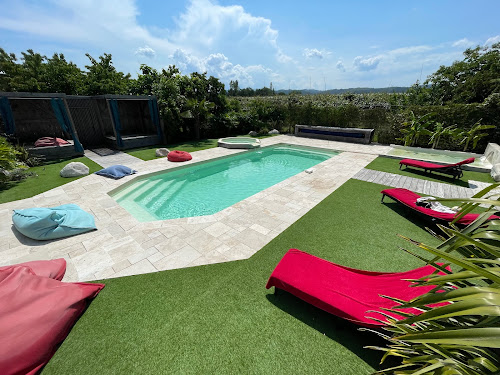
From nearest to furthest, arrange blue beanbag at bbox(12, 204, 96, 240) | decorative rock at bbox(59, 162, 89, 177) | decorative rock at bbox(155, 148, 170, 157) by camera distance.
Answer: blue beanbag at bbox(12, 204, 96, 240), decorative rock at bbox(59, 162, 89, 177), decorative rock at bbox(155, 148, 170, 157)

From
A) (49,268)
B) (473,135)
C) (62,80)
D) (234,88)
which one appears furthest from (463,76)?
(234,88)

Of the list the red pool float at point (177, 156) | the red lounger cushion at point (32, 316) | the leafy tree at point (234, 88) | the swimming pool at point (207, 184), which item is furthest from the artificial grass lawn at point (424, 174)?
the leafy tree at point (234, 88)

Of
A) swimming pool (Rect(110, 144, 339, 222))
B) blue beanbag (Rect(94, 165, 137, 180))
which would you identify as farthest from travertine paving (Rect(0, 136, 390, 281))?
swimming pool (Rect(110, 144, 339, 222))

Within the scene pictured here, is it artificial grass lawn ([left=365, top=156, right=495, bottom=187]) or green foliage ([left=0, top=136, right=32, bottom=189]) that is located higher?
green foliage ([left=0, top=136, right=32, bottom=189])

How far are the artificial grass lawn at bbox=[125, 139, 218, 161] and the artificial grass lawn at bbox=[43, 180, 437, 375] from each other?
10.4 metres

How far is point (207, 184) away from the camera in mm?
10633

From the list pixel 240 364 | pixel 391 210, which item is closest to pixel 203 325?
pixel 240 364

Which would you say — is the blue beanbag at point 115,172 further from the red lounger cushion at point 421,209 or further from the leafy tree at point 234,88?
the leafy tree at point 234,88

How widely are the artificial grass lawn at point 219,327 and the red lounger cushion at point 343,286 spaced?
0.52m

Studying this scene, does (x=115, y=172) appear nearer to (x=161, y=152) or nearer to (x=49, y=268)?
(x=161, y=152)

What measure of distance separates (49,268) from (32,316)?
4.76ft

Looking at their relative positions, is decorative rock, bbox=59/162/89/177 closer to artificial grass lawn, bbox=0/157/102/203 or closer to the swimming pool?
artificial grass lawn, bbox=0/157/102/203

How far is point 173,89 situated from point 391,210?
15.8 m

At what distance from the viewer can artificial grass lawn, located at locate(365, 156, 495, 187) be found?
373 inches
